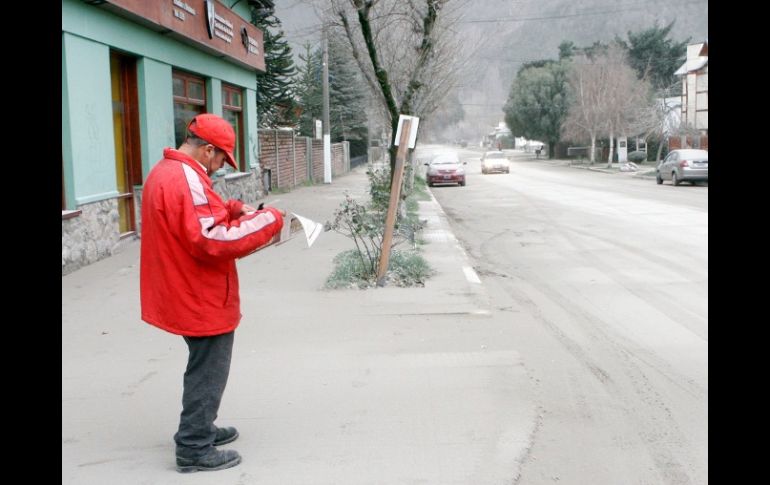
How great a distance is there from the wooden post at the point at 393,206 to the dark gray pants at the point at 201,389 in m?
5.15

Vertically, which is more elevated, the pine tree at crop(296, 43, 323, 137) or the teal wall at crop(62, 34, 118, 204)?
the pine tree at crop(296, 43, 323, 137)

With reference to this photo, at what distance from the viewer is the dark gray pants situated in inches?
159

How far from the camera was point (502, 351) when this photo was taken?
659 centimetres

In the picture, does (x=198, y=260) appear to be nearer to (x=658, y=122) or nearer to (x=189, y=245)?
(x=189, y=245)

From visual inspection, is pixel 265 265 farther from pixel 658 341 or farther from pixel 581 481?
pixel 581 481

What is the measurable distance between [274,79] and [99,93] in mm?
24186

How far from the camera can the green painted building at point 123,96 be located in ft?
35.4

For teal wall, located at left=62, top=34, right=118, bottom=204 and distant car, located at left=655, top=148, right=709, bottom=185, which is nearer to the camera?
teal wall, located at left=62, top=34, right=118, bottom=204

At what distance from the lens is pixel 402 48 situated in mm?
19781

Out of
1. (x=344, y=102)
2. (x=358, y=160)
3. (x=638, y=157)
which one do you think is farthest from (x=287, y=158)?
(x=638, y=157)

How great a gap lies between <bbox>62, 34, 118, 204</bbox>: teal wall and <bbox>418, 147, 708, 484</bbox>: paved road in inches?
216

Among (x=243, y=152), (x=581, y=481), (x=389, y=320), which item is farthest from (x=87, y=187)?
(x=243, y=152)

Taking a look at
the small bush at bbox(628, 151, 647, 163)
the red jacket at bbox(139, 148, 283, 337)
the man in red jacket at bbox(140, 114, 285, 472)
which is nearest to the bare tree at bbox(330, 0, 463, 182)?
the man in red jacket at bbox(140, 114, 285, 472)

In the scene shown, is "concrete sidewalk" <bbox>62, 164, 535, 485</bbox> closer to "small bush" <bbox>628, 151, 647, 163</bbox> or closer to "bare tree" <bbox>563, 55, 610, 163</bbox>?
"bare tree" <bbox>563, 55, 610, 163</bbox>
